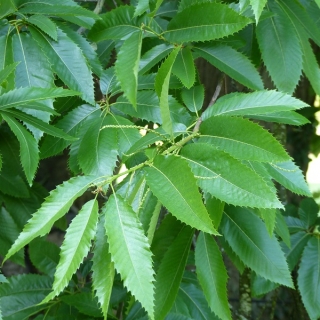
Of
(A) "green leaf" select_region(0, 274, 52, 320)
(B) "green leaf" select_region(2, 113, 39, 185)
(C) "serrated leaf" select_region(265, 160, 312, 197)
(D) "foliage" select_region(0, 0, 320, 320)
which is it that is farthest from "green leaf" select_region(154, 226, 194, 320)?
(A) "green leaf" select_region(0, 274, 52, 320)

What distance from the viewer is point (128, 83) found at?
34.0 inches

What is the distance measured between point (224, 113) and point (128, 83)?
0.55 feet

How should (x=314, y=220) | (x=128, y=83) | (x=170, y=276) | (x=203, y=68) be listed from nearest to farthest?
(x=128, y=83) → (x=170, y=276) → (x=314, y=220) → (x=203, y=68)

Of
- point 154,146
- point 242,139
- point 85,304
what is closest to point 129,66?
point 154,146

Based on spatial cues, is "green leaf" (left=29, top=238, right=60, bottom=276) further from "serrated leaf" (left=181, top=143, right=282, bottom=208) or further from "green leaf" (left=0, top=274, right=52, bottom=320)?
"serrated leaf" (left=181, top=143, right=282, bottom=208)

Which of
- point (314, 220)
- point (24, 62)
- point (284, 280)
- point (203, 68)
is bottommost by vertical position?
point (314, 220)

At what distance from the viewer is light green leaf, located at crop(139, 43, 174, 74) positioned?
3.66 ft

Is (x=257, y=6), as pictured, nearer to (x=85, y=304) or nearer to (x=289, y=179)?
(x=289, y=179)

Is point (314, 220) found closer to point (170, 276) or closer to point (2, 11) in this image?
point (170, 276)

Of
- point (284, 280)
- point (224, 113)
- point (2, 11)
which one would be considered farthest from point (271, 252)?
point (2, 11)

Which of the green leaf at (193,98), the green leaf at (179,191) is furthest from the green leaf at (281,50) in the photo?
the green leaf at (179,191)

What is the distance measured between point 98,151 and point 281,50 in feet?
1.58

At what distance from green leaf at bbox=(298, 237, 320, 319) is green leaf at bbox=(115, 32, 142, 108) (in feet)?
2.64

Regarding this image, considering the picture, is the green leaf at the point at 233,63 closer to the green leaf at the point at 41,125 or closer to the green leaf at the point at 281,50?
the green leaf at the point at 281,50
